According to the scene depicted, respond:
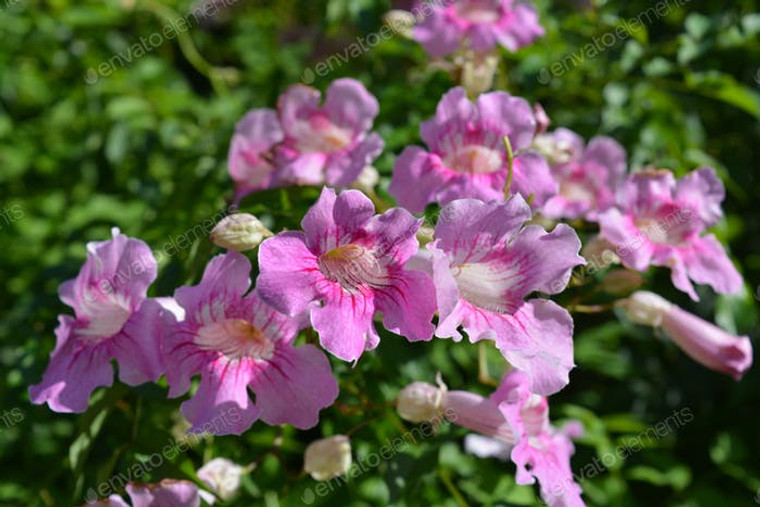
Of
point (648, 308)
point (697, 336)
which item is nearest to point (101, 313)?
point (648, 308)

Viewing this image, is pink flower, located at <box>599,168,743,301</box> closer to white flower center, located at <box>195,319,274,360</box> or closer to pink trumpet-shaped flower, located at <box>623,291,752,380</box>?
pink trumpet-shaped flower, located at <box>623,291,752,380</box>

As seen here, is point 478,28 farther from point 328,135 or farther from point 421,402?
point 421,402

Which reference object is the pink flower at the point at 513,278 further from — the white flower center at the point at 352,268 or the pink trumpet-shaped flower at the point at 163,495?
the pink trumpet-shaped flower at the point at 163,495

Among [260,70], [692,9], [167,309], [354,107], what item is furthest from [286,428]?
[260,70]

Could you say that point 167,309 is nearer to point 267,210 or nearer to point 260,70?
point 267,210

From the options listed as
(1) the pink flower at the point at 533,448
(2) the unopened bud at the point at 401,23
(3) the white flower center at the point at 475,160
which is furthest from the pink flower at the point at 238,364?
(2) the unopened bud at the point at 401,23
